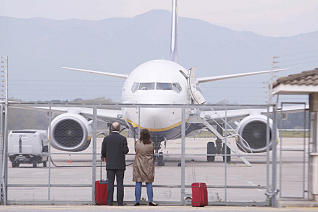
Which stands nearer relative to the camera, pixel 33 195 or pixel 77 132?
pixel 33 195

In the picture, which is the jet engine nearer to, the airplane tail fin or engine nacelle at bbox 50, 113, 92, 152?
engine nacelle at bbox 50, 113, 92, 152

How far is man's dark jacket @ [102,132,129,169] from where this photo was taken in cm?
1287

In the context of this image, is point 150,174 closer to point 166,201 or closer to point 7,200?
point 166,201

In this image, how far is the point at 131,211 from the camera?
11.8 metres

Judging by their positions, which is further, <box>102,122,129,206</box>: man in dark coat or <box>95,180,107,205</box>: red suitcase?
<box>95,180,107,205</box>: red suitcase

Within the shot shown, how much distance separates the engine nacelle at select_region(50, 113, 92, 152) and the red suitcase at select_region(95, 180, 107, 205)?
9767mm

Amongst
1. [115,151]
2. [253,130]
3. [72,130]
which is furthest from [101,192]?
[253,130]

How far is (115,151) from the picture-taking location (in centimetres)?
1289

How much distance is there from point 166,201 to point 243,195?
2.52 meters

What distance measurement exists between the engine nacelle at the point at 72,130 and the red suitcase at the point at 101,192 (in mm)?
9767

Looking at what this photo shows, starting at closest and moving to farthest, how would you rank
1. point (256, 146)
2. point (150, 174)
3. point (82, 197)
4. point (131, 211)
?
point (131, 211), point (150, 174), point (82, 197), point (256, 146)

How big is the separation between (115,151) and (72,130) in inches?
479

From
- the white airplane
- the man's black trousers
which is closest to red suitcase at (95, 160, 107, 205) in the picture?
the man's black trousers

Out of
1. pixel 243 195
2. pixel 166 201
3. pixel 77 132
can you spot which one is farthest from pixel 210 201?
pixel 77 132
